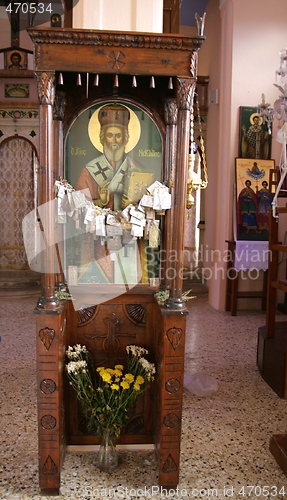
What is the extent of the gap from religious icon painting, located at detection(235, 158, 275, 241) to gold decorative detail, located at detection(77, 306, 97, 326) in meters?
3.36

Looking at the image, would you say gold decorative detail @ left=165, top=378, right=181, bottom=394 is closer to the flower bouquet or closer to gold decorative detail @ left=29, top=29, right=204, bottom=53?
the flower bouquet

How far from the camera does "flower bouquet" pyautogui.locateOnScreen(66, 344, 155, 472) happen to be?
2051mm

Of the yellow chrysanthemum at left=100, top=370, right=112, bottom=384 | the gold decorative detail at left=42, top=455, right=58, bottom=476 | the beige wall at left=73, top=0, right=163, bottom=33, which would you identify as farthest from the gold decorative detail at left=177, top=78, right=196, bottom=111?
the gold decorative detail at left=42, top=455, right=58, bottom=476

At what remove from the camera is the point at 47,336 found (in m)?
1.87

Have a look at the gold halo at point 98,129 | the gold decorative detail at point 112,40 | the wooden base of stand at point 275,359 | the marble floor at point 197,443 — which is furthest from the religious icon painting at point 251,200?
the gold decorative detail at point 112,40

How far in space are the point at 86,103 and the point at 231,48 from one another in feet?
12.6

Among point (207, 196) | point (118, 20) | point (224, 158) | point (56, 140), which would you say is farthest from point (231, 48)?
point (56, 140)

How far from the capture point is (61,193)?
200 centimetres

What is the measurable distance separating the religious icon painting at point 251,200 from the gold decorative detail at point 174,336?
3.48m

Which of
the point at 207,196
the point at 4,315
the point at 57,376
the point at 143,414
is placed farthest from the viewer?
the point at 207,196

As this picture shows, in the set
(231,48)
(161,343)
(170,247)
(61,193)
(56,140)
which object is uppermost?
(231,48)

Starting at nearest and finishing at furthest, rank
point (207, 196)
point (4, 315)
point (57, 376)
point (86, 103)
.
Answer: point (57, 376), point (86, 103), point (4, 315), point (207, 196)

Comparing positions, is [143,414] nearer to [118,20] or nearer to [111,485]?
[111,485]

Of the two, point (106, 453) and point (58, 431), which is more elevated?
point (58, 431)
